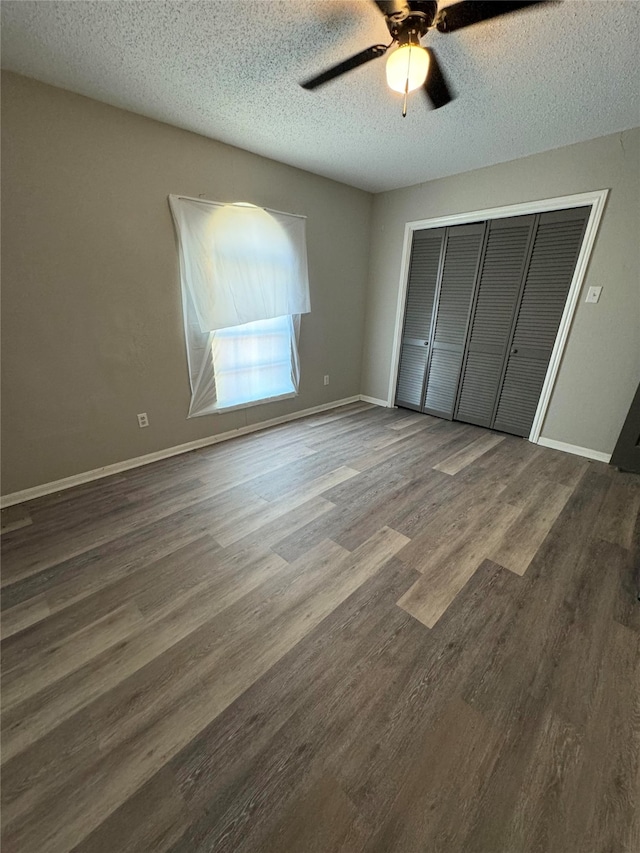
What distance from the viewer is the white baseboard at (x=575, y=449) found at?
2.84 meters

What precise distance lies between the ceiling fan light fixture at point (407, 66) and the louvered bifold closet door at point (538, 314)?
80.6 inches

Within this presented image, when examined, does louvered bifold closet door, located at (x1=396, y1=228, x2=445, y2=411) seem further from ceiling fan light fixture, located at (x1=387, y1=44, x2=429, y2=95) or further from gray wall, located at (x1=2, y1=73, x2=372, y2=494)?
ceiling fan light fixture, located at (x1=387, y1=44, x2=429, y2=95)

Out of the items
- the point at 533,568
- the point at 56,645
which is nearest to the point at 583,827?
the point at 533,568

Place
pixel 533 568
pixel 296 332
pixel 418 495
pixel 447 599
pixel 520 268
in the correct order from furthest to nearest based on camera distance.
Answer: pixel 296 332
pixel 520 268
pixel 418 495
pixel 533 568
pixel 447 599

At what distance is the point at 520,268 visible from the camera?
9.89 feet

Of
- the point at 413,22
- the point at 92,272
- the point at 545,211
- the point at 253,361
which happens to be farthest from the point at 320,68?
the point at 545,211

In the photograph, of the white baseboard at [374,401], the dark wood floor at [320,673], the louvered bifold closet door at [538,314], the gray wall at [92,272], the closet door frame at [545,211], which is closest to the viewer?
the dark wood floor at [320,673]

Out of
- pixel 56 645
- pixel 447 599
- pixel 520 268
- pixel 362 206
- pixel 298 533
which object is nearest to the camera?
pixel 56 645

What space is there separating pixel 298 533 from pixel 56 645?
3.79 feet

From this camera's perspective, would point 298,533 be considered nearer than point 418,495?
Yes

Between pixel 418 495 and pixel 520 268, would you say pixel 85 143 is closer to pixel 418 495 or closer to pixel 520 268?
pixel 418 495

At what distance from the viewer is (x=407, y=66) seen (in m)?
1.36

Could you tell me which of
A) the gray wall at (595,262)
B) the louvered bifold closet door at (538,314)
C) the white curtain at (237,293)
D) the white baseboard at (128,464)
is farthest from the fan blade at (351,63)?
the white baseboard at (128,464)

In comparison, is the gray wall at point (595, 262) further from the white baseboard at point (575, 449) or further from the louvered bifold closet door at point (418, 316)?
the louvered bifold closet door at point (418, 316)
